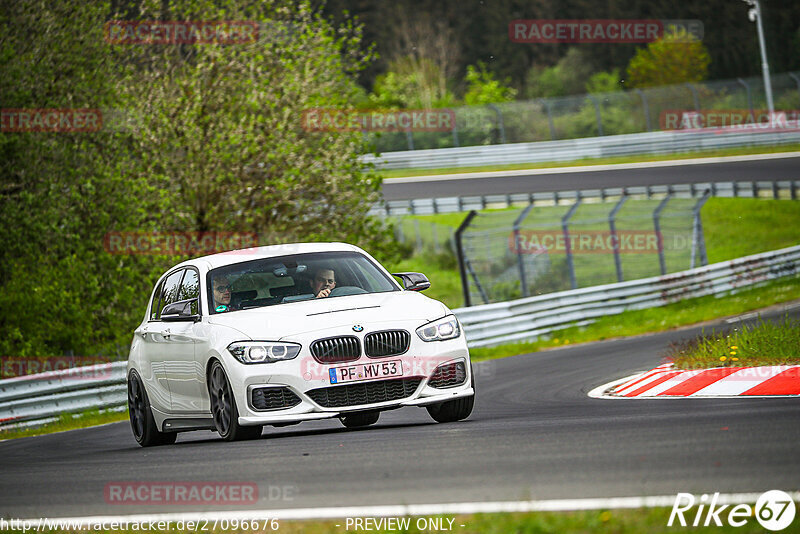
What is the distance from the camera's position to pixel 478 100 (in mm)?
65812

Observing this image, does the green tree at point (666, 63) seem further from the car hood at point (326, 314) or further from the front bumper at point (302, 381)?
the front bumper at point (302, 381)

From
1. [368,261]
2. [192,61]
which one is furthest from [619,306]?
[368,261]

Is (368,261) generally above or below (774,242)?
above

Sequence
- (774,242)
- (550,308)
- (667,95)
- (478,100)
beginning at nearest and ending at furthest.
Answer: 1. (550,308)
2. (774,242)
3. (667,95)
4. (478,100)

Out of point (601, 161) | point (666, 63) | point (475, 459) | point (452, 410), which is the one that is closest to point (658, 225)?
point (452, 410)

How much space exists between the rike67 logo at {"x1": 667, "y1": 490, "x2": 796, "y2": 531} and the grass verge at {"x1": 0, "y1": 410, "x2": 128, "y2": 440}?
38.4ft

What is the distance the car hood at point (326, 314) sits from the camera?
9.12 meters

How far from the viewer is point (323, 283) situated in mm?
10242

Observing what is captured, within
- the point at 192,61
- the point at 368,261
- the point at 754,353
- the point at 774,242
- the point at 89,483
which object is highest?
the point at 192,61

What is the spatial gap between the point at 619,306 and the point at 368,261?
1479 cm

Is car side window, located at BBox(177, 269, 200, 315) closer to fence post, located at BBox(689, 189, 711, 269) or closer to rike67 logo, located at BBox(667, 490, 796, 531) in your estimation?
rike67 logo, located at BBox(667, 490, 796, 531)

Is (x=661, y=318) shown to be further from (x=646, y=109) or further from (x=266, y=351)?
(x=646, y=109)

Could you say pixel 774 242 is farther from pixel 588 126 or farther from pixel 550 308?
pixel 588 126

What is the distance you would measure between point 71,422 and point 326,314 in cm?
812
